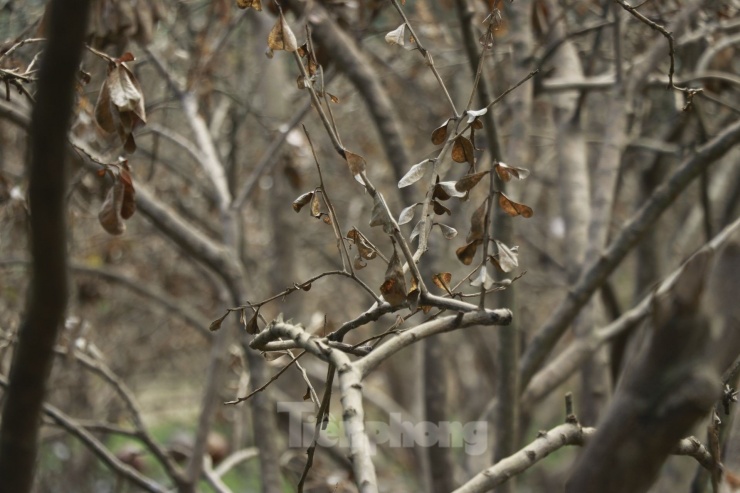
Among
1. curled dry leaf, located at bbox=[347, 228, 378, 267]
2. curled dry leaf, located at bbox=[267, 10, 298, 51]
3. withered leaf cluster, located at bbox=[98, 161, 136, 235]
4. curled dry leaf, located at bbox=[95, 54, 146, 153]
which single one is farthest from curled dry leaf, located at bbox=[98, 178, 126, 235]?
curled dry leaf, located at bbox=[347, 228, 378, 267]

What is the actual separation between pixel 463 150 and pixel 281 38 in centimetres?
40

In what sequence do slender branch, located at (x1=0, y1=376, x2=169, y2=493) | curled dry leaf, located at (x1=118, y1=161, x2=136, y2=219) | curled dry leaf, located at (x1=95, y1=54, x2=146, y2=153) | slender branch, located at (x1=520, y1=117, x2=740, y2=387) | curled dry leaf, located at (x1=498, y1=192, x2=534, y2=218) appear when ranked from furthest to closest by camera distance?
1. slender branch, located at (x1=0, y1=376, x2=169, y2=493)
2. slender branch, located at (x1=520, y1=117, x2=740, y2=387)
3. curled dry leaf, located at (x1=118, y1=161, x2=136, y2=219)
4. curled dry leaf, located at (x1=95, y1=54, x2=146, y2=153)
5. curled dry leaf, located at (x1=498, y1=192, x2=534, y2=218)

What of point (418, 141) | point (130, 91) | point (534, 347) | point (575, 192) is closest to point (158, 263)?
point (418, 141)

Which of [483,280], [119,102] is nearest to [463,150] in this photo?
[483,280]

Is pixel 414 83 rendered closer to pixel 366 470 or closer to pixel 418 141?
pixel 418 141

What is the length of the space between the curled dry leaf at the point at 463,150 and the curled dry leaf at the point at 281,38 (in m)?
0.34

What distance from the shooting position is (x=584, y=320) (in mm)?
3205

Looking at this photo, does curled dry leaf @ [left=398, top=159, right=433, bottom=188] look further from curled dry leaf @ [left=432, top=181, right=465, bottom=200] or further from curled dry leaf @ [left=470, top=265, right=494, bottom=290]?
curled dry leaf @ [left=470, top=265, right=494, bottom=290]

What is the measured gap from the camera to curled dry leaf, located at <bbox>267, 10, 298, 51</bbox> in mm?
1573

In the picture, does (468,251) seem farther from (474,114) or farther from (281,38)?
(281,38)

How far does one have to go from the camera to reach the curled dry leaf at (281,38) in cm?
157

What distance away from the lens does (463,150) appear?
1.54 meters

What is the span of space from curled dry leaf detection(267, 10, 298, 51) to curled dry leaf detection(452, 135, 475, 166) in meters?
0.34

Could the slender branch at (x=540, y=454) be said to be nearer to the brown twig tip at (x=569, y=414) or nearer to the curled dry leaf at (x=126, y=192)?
the brown twig tip at (x=569, y=414)
